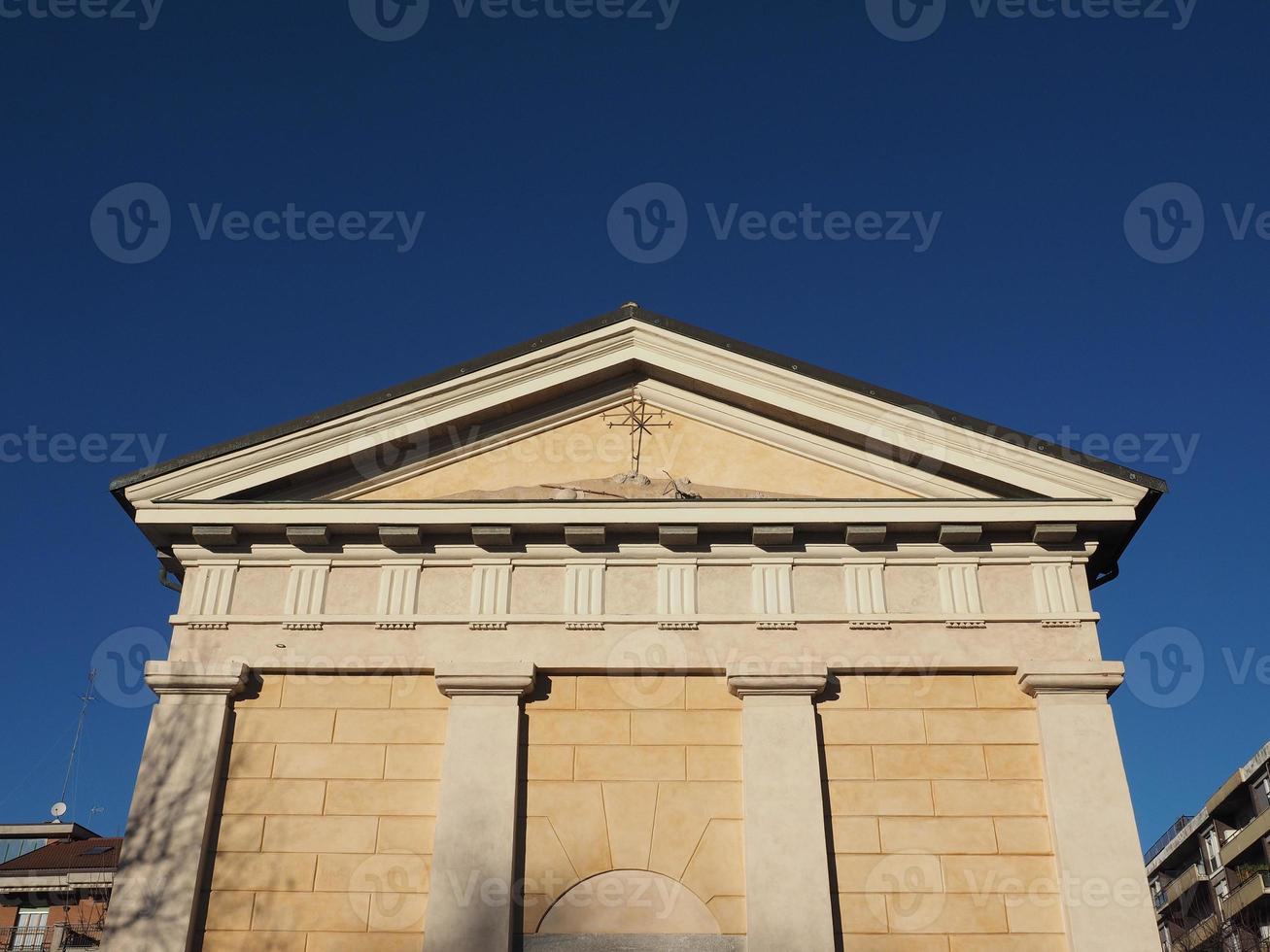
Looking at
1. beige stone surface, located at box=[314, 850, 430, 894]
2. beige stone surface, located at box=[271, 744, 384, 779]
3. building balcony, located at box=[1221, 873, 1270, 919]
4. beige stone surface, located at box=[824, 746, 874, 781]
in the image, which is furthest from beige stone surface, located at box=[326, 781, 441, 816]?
building balcony, located at box=[1221, 873, 1270, 919]

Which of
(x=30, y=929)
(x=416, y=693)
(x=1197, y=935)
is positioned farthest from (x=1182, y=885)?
(x=416, y=693)

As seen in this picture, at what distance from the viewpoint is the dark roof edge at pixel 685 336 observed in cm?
1455

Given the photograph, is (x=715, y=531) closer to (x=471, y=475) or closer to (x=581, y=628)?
Answer: (x=581, y=628)

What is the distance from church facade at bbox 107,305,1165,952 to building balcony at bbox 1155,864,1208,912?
5096 centimetres

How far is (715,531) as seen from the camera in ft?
47.8

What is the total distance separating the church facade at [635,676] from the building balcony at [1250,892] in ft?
138

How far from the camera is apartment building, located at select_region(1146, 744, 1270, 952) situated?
156 feet

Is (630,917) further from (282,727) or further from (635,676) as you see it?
(282,727)

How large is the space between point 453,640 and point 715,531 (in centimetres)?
354

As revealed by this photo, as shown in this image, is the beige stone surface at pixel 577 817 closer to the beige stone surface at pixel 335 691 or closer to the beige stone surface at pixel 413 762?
the beige stone surface at pixel 413 762

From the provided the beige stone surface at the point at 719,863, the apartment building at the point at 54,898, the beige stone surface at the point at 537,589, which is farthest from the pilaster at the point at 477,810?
the apartment building at the point at 54,898

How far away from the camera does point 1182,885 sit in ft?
191

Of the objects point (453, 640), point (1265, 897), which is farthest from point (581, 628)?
point (1265, 897)

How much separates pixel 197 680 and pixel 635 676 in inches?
209
